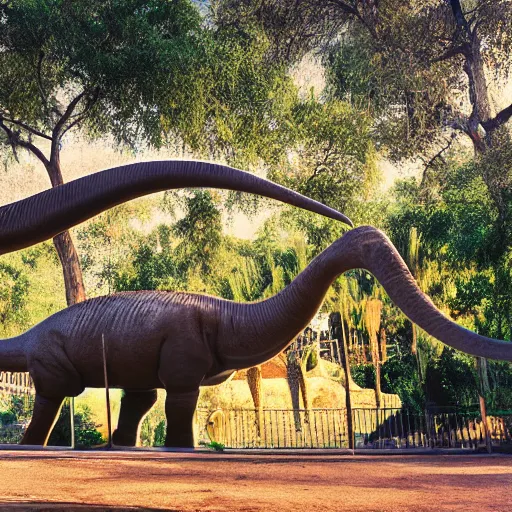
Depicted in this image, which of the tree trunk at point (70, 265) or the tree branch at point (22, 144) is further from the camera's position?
the tree branch at point (22, 144)

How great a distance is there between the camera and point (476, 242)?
23.0m

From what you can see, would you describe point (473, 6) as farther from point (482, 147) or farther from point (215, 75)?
point (215, 75)

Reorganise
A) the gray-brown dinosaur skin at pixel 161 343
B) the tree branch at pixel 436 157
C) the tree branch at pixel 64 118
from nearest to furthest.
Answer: the gray-brown dinosaur skin at pixel 161 343 < the tree branch at pixel 64 118 < the tree branch at pixel 436 157

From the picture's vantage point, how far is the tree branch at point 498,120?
3017 centimetres

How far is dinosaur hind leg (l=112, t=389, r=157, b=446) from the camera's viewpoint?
1320 centimetres

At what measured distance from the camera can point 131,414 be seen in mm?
13352

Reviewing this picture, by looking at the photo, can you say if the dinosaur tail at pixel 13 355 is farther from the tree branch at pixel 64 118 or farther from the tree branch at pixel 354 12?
the tree branch at pixel 354 12

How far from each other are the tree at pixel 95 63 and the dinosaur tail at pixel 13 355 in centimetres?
1242

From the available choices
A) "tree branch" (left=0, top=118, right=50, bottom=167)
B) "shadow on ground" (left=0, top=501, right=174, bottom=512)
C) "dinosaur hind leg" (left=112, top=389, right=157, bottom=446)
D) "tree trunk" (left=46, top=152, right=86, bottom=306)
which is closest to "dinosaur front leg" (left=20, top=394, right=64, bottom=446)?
"dinosaur hind leg" (left=112, top=389, right=157, bottom=446)

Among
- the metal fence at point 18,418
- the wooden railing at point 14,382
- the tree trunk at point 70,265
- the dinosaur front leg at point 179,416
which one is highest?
the tree trunk at point 70,265

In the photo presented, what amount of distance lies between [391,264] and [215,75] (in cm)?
2073

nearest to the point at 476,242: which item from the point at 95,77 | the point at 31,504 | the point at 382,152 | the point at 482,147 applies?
the point at 482,147

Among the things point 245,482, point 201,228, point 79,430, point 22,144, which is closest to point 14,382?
point 79,430

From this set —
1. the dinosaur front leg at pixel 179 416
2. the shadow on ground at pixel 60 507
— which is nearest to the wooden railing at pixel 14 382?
the dinosaur front leg at pixel 179 416
